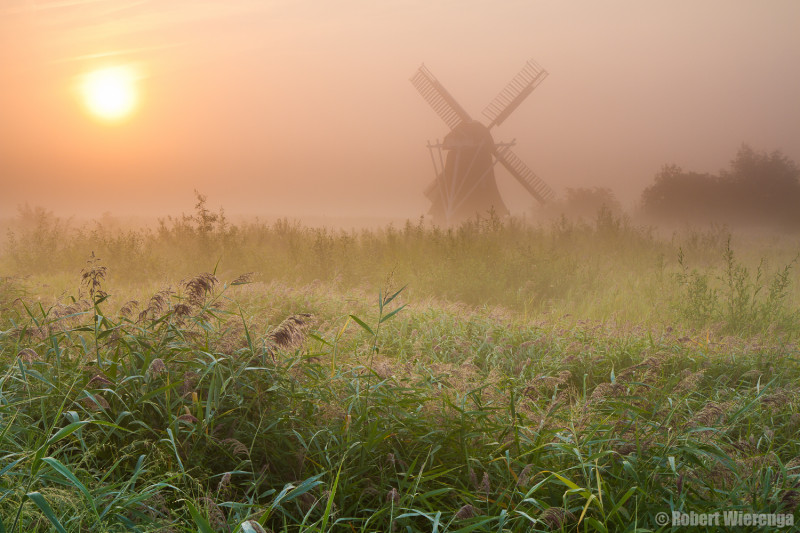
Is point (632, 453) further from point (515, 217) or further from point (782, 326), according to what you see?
point (515, 217)

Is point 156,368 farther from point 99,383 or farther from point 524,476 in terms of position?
point 524,476

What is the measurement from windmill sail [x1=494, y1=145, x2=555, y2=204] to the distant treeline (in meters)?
4.02

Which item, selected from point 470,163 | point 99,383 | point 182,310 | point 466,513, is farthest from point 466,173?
point 466,513

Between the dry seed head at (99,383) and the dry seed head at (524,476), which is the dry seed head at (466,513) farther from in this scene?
the dry seed head at (99,383)

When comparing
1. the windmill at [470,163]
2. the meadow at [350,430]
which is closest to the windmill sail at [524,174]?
the windmill at [470,163]

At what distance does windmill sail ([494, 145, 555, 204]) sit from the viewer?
69.7 feet

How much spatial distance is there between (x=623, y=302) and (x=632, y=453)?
630cm

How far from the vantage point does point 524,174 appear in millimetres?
21375

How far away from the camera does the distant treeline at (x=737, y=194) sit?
59.0 ft

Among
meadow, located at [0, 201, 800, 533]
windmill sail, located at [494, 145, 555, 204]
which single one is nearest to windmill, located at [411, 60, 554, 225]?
windmill sail, located at [494, 145, 555, 204]

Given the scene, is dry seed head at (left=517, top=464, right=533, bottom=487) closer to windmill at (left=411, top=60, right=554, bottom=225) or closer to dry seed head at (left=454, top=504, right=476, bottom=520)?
dry seed head at (left=454, top=504, right=476, bottom=520)

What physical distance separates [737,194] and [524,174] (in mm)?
7044

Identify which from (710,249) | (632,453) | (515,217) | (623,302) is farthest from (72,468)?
(710,249)

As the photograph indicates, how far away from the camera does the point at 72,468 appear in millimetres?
2404
